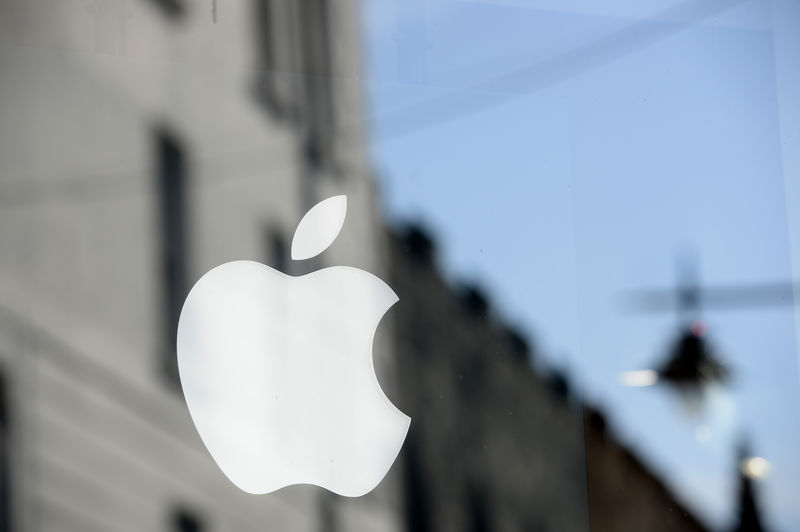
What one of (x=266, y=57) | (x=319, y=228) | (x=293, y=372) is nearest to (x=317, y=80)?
(x=266, y=57)

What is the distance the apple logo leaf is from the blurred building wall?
0.03m

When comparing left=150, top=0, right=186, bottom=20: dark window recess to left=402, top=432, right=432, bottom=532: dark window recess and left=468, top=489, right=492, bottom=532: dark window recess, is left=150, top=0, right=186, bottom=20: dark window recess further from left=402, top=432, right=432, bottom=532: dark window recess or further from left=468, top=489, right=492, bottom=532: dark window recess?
left=468, top=489, right=492, bottom=532: dark window recess

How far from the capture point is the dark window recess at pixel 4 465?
2.51m

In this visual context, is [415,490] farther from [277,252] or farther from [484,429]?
[277,252]

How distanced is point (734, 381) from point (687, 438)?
0.91ft

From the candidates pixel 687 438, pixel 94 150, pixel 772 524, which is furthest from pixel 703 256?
pixel 94 150

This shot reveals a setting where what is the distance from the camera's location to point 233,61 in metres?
2.93

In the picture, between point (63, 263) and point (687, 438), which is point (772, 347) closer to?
point (687, 438)

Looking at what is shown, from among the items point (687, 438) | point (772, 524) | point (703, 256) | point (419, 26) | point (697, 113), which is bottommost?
point (772, 524)

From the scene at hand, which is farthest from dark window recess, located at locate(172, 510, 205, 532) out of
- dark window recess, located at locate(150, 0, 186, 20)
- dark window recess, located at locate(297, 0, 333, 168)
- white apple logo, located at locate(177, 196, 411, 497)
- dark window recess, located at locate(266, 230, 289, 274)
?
dark window recess, located at locate(150, 0, 186, 20)

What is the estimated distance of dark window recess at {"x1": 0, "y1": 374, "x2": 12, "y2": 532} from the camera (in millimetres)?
2512

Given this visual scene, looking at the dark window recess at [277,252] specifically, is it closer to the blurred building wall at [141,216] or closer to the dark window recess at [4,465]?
the blurred building wall at [141,216]

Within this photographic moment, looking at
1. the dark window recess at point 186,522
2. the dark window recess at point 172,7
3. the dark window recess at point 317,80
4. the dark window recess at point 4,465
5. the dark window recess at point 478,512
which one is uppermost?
the dark window recess at point 172,7

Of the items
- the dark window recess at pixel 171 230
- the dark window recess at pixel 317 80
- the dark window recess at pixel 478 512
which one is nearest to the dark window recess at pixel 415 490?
the dark window recess at pixel 478 512
